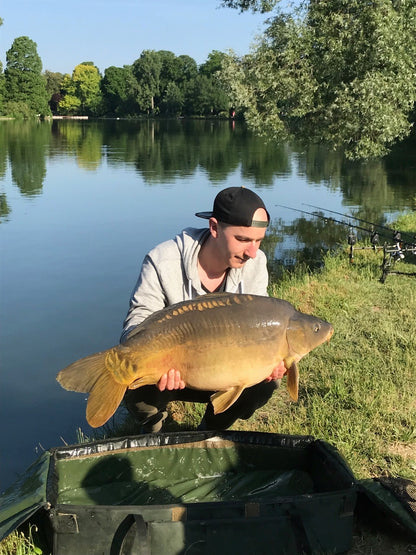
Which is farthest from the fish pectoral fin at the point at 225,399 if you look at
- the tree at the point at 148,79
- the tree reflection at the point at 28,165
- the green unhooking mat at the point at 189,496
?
the tree at the point at 148,79

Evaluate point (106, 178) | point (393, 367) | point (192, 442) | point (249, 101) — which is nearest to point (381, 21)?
point (249, 101)

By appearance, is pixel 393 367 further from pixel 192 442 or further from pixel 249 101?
pixel 249 101

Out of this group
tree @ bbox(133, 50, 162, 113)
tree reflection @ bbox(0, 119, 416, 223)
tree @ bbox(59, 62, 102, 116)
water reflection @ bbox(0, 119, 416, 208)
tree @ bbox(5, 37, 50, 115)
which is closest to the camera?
tree reflection @ bbox(0, 119, 416, 223)

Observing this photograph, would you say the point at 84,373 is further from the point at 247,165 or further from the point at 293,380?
the point at 247,165

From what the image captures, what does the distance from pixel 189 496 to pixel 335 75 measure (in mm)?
6242

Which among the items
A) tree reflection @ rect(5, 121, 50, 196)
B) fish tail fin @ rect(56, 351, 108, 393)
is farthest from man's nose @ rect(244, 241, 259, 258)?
tree reflection @ rect(5, 121, 50, 196)

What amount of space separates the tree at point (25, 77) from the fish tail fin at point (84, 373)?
5069 centimetres

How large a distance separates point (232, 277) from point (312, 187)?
1154cm

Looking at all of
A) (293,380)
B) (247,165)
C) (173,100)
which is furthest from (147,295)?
(173,100)

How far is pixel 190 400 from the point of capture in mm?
2125

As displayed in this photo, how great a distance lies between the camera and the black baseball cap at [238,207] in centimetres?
185

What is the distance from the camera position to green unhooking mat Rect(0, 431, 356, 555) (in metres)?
1.55

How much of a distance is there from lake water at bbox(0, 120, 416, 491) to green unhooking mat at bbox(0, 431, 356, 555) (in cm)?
93

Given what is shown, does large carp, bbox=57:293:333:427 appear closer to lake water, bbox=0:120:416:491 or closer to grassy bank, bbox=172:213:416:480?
grassy bank, bbox=172:213:416:480
